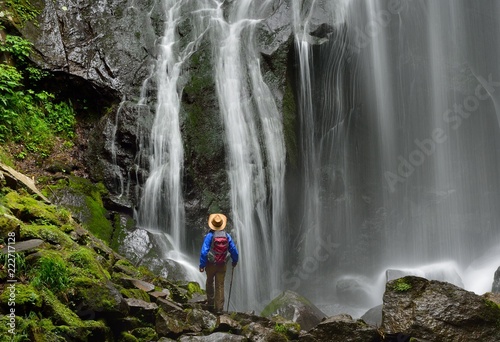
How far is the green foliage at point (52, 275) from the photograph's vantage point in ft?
16.8

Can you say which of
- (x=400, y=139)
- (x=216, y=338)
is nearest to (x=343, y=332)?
(x=216, y=338)

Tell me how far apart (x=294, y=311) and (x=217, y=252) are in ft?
7.04

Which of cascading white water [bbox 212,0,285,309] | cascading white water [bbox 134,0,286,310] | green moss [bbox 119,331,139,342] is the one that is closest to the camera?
green moss [bbox 119,331,139,342]

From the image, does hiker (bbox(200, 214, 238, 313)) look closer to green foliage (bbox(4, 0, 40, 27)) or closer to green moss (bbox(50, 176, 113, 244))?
green moss (bbox(50, 176, 113, 244))

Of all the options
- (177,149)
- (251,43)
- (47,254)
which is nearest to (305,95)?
(251,43)

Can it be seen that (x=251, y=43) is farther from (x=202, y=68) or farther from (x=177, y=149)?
(x=177, y=149)

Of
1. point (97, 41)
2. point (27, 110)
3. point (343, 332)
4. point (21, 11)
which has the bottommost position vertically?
point (343, 332)

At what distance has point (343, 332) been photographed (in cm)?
654

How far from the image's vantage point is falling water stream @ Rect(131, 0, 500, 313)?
12.8 metres

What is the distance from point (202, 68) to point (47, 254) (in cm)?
969

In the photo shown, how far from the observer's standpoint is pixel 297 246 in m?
14.4

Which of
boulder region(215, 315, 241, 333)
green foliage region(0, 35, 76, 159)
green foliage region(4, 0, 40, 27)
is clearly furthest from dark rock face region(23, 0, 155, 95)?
boulder region(215, 315, 241, 333)

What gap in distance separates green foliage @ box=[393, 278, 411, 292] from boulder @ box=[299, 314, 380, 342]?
2.94 feet

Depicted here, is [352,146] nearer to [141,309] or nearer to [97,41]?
[97,41]
